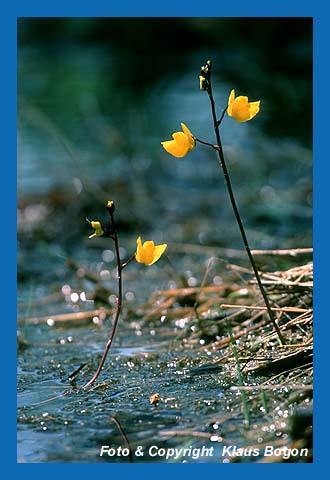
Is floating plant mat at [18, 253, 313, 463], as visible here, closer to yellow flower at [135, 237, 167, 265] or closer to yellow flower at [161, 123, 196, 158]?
yellow flower at [135, 237, 167, 265]

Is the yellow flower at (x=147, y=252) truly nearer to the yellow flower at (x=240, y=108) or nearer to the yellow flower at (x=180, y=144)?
the yellow flower at (x=180, y=144)

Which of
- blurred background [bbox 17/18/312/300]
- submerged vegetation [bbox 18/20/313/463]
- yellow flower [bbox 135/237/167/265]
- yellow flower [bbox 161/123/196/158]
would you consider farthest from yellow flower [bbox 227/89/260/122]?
blurred background [bbox 17/18/312/300]

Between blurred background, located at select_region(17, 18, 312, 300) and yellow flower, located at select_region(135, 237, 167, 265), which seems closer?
yellow flower, located at select_region(135, 237, 167, 265)

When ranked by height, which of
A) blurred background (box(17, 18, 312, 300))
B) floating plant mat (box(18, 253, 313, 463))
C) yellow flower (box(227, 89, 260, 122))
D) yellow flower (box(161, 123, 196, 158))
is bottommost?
floating plant mat (box(18, 253, 313, 463))

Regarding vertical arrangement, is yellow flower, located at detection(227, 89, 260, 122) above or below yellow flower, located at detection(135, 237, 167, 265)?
above

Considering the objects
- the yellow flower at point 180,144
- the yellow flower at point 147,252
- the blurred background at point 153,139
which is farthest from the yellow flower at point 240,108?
the blurred background at point 153,139
